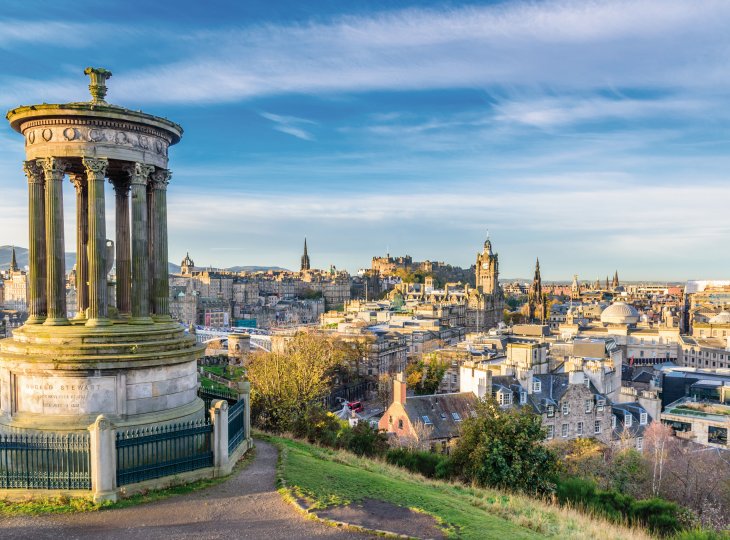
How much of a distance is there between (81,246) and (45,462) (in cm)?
602

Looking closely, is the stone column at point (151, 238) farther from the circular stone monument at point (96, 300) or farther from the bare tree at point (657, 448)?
the bare tree at point (657, 448)

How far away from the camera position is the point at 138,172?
630 inches

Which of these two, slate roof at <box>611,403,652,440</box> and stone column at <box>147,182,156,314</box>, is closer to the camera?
stone column at <box>147,182,156,314</box>

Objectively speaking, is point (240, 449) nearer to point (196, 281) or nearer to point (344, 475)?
point (344, 475)

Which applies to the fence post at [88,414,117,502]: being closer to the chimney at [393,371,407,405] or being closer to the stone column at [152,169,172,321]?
the stone column at [152,169,172,321]

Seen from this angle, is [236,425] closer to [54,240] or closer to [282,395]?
[54,240]

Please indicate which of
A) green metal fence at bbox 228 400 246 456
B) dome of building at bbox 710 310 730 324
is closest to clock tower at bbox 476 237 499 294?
dome of building at bbox 710 310 730 324

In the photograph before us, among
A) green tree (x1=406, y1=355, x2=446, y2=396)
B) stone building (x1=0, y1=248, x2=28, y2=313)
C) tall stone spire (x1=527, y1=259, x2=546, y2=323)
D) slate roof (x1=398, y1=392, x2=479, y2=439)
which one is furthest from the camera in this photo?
stone building (x1=0, y1=248, x2=28, y2=313)

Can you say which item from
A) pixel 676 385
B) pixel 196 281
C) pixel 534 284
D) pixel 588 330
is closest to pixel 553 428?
pixel 676 385

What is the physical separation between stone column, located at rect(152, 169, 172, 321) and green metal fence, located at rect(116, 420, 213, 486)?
3955 millimetres

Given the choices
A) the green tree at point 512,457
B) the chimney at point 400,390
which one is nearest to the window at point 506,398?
the chimney at point 400,390

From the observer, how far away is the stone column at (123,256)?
55.9ft

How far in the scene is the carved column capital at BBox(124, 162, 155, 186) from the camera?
16.0 m

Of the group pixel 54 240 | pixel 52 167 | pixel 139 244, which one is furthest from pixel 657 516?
pixel 52 167
